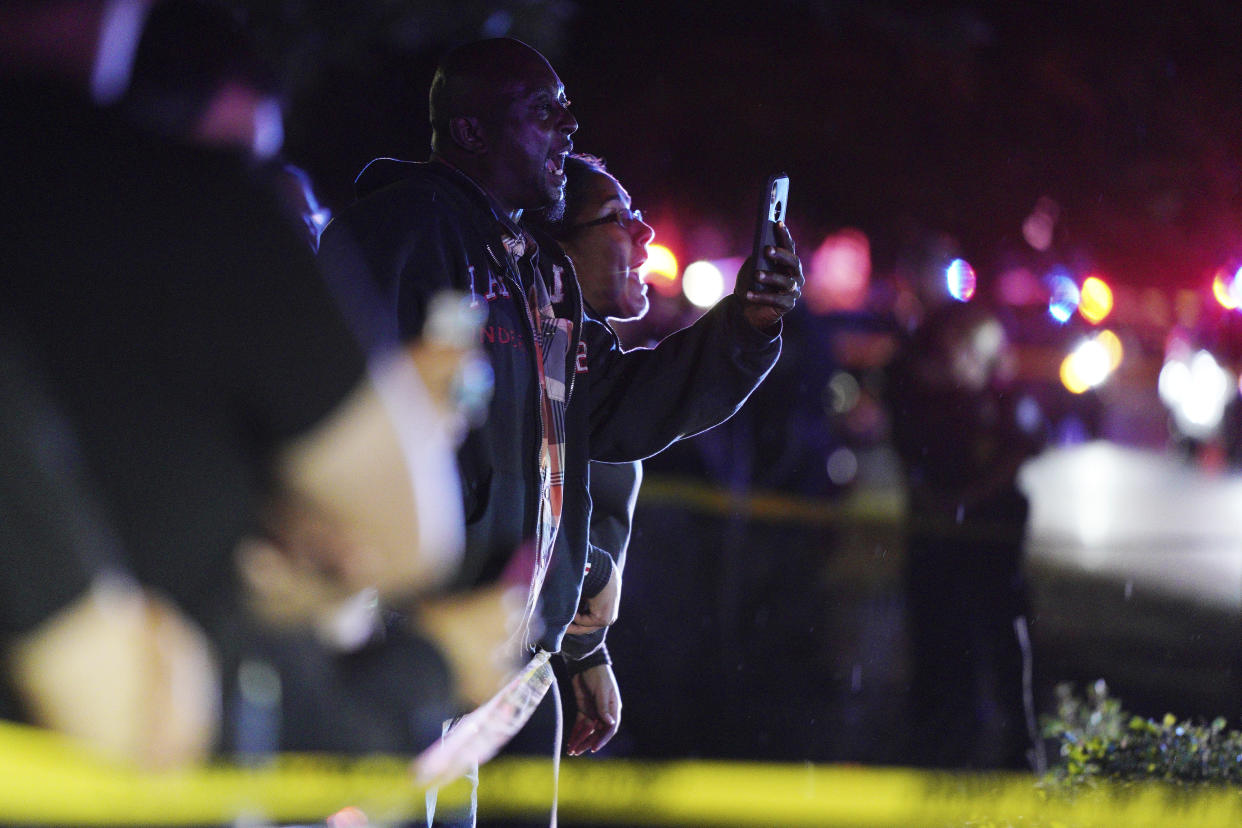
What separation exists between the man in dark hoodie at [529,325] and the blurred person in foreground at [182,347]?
0.77m

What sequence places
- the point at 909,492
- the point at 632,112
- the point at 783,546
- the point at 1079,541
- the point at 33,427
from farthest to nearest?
the point at 632,112 < the point at 1079,541 < the point at 783,546 < the point at 909,492 < the point at 33,427

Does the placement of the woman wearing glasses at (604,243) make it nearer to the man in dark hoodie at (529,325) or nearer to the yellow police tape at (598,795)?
the man in dark hoodie at (529,325)

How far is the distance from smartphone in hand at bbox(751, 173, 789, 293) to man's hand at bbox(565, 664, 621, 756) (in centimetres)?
124

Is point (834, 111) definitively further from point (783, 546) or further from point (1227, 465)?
point (1227, 465)

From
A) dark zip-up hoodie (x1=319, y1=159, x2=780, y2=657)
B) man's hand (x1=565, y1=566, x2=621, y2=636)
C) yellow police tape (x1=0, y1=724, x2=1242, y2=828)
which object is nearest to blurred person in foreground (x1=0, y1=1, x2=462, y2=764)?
yellow police tape (x1=0, y1=724, x2=1242, y2=828)

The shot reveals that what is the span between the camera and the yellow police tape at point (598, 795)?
1.34 meters

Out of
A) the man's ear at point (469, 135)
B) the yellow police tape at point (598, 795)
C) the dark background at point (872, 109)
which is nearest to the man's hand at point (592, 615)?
the yellow police tape at point (598, 795)

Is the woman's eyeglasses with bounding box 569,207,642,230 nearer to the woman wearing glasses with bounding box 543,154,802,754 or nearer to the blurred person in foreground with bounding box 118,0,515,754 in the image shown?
the woman wearing glasses with bounding box 543,154,802,754

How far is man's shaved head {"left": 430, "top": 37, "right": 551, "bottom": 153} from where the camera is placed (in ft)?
10.2

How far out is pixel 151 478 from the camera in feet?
4.19

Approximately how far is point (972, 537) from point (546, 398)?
2.89 m

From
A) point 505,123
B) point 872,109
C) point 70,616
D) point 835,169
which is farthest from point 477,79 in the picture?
point 835,169

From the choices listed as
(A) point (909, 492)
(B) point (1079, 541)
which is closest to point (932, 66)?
(B) point (1079, 541)

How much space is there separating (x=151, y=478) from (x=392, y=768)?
1.42 ft
